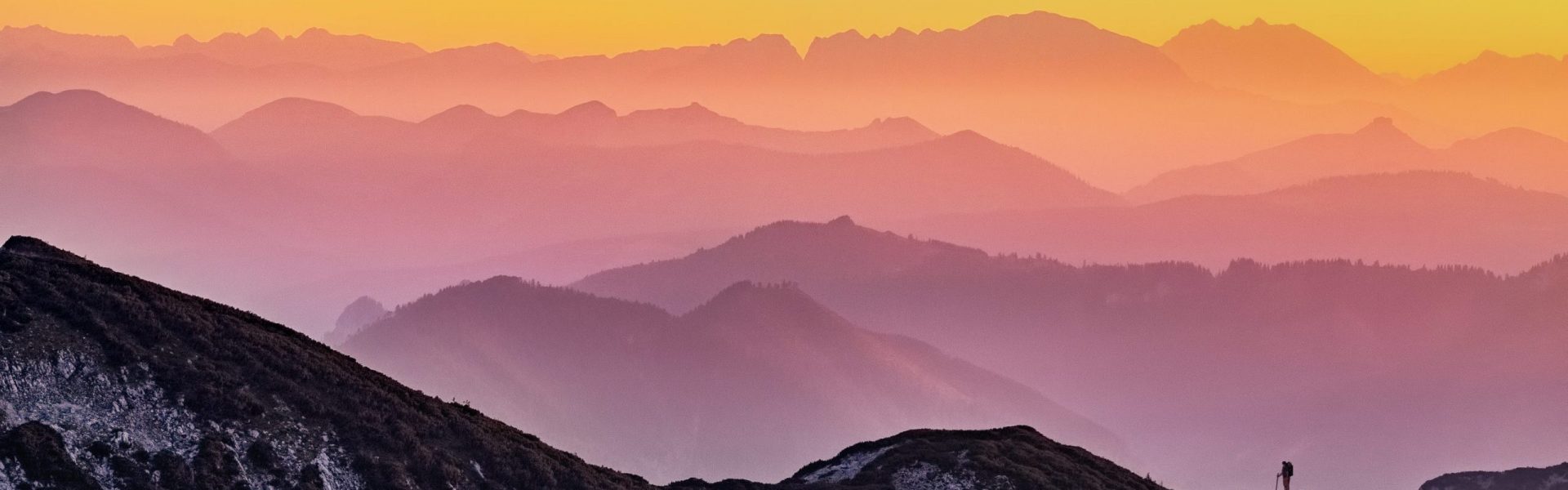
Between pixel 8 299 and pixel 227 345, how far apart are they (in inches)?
442

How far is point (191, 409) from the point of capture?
11262 centimetres

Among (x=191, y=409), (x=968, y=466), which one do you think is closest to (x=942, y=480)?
(x=968, y=466)

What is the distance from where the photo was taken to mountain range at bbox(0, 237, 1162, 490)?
350ft

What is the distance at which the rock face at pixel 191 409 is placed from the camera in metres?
107

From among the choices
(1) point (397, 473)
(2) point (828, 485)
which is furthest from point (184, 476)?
(2) point (828, 485)

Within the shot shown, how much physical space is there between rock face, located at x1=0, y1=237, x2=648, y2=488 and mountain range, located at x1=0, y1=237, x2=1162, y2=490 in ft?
0.26

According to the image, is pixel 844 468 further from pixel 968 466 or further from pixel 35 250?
pixel 35 250

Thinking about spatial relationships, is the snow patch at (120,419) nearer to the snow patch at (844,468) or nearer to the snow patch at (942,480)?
the snow patch at (942,480)

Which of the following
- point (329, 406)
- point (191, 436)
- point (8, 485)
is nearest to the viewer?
point (8, 485)

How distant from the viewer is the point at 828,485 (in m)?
137

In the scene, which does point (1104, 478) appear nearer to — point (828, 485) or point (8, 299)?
point (828, 485)

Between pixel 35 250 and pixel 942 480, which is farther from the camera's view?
pixel 942 480

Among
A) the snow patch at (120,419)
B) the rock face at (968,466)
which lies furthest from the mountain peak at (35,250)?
the rock face at (968,466)

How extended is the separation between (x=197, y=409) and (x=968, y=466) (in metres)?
45.1
